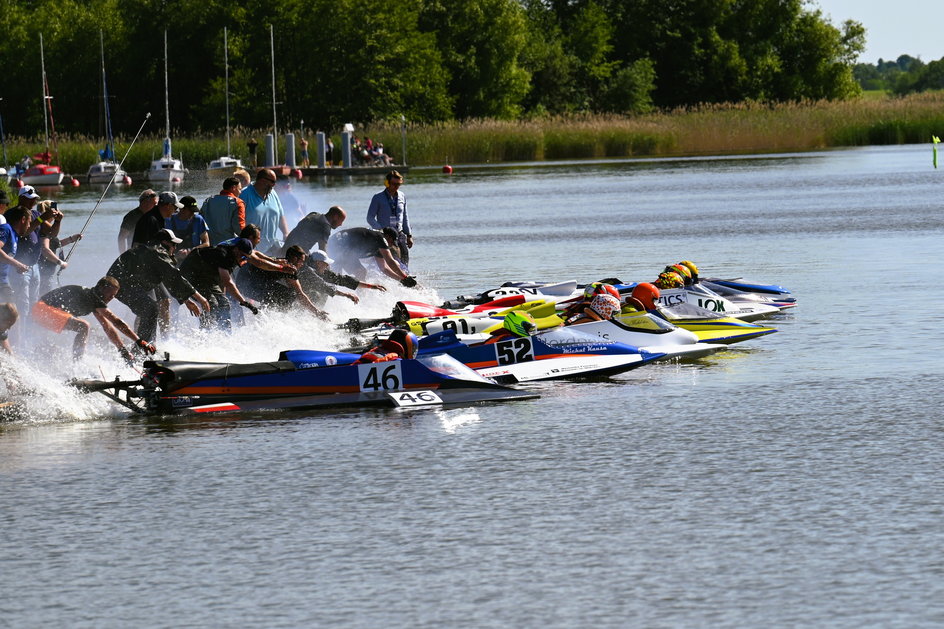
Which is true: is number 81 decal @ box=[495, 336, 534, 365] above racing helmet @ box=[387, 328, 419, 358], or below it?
below

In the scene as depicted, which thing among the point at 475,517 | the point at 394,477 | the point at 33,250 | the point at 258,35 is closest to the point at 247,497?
the point at 394,477

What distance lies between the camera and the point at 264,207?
61.1 feet

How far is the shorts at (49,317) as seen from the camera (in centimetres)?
1377

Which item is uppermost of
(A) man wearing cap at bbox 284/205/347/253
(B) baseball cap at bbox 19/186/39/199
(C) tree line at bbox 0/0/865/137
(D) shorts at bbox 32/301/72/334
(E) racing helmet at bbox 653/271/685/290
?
(C) tree line at bbox 0/0/865/137

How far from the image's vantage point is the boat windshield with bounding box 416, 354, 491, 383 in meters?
13.9

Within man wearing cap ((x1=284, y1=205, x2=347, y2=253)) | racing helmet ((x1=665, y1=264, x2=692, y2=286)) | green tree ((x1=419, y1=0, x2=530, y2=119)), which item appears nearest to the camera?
racing helmet ((x1=665, y1=264, x2=692, y2=286))

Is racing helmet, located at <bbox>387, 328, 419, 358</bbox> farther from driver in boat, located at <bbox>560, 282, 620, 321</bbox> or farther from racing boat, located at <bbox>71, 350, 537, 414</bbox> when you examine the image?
driver in boat, located at <bbox>560, 282, 620, 321</bbox>

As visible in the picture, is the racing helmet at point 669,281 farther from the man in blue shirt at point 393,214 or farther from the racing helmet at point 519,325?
the man in blue shirt at point 393,214

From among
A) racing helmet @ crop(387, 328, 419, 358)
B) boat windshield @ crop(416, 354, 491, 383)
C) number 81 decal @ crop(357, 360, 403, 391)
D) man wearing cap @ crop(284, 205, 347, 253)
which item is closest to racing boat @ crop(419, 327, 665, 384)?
boat windshield @ crop(416, 354, 491, 383)

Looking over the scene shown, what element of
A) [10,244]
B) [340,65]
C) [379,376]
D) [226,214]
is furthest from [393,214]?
[340,65]

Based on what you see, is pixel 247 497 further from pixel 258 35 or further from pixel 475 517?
pixel 258 35

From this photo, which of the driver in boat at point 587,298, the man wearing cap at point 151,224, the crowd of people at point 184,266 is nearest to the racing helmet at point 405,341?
the crowd of people at point 184,266

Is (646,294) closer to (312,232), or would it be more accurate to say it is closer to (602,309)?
(602,309)

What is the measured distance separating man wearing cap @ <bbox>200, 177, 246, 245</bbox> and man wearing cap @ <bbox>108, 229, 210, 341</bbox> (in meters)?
2.45
